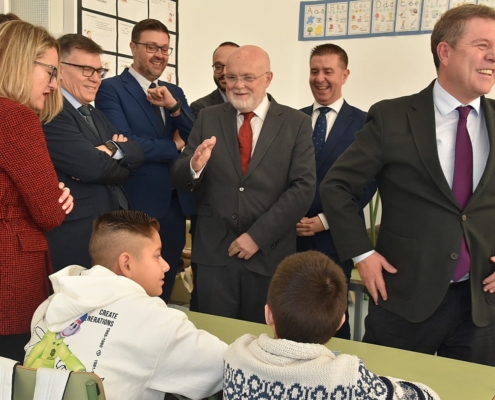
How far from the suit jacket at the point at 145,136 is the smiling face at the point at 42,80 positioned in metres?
0.95

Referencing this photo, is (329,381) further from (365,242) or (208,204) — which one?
(208,204)

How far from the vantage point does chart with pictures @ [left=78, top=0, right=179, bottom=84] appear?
13.4 feet

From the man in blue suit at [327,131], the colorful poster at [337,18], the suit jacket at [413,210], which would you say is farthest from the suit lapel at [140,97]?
the colorful poster at [337,18]

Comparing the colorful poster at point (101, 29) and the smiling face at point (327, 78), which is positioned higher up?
the colorful poster at point (101, 29)

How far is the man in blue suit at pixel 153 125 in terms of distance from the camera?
10.4 feet

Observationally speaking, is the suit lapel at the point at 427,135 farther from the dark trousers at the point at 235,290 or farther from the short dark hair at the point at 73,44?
the short dark hair at the point at 73,44

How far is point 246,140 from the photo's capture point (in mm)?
2775

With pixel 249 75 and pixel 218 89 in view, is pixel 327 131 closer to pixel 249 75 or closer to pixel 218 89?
pixel 249 75

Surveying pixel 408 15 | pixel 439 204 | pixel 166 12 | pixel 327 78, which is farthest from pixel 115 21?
pixel 439 204

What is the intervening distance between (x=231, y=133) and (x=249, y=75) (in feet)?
1.00

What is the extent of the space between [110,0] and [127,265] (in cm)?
312

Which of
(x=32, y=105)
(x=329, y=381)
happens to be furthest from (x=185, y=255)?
(x=329, y=381)

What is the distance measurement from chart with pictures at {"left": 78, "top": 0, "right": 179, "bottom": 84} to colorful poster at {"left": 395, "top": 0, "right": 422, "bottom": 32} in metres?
2.09

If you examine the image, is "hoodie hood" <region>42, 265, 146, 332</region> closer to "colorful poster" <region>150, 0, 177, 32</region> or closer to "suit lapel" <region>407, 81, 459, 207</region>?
"suit lapel" <region>407, 81, 459, 207</region>
